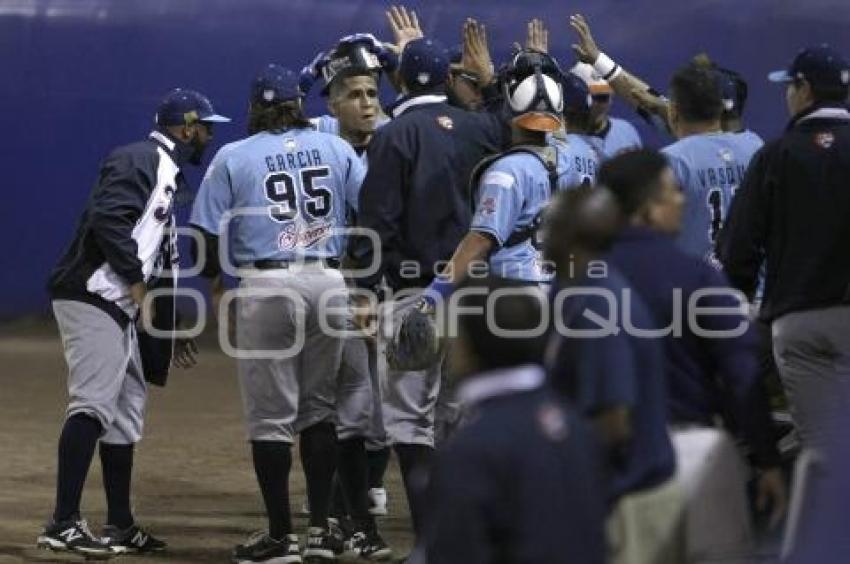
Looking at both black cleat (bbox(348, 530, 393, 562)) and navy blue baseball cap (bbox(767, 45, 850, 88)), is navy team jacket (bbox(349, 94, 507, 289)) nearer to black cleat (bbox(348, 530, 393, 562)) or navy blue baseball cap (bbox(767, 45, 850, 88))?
black cleat (bbox(348, 530, 393, 562))

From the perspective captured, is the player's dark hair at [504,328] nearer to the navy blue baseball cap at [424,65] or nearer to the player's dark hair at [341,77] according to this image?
the navy blue baseball cap at [424,65]

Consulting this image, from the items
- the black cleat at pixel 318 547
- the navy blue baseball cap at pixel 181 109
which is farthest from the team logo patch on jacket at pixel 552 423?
the navy blue baseball cap at pixel 181 109

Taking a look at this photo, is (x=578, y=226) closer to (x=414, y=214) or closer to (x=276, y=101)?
(x=414, y=214)

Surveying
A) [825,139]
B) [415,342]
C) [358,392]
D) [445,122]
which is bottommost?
[358,392]

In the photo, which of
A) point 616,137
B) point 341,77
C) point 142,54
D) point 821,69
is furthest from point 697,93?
point 142,54

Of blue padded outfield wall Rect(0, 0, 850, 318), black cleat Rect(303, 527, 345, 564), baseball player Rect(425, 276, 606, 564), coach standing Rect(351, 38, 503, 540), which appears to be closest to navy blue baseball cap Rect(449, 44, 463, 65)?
coach standing Rect(351, 38, 503, 540)

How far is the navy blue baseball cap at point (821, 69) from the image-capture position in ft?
24.4

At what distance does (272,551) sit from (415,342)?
3.60 ft

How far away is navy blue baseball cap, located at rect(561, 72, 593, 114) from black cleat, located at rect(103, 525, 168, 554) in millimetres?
2426

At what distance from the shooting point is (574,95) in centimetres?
831

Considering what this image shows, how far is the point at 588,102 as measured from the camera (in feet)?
27.6

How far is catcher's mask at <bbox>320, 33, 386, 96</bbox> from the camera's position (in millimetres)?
8540

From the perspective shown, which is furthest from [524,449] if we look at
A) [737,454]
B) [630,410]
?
[737,454]

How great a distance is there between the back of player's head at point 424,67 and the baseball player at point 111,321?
90 cm
